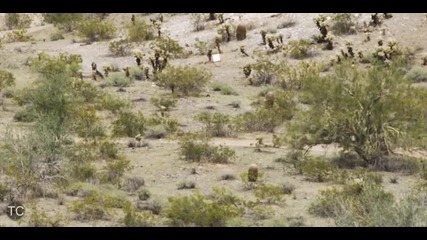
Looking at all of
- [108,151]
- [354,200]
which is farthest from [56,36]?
[354,200]

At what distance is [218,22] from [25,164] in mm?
21324

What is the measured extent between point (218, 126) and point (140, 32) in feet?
48.1

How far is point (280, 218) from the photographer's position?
14172 mm

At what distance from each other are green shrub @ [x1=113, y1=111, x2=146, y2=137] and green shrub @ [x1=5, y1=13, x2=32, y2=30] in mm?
21832

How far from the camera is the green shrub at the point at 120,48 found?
113ft

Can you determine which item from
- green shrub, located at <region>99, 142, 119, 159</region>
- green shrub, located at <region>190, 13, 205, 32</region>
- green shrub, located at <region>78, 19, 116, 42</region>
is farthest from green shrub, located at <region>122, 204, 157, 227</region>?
green shrub, located at <region>78, 19, 116, 42</region>

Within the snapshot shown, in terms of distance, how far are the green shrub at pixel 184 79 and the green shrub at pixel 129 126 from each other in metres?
4.95

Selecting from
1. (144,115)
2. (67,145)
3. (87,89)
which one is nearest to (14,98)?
(87,89)

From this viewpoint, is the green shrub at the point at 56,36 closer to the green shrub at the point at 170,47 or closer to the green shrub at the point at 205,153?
the green shrub at the point at 170,47

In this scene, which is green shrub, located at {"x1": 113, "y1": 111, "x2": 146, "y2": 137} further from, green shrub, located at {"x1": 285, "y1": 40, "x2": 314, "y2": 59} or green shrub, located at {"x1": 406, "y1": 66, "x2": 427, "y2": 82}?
green shrub, located at {"x1": 285, "y1": 40, "x2": 314, "y2": 59}

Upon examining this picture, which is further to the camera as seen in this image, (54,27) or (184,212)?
(54,27)

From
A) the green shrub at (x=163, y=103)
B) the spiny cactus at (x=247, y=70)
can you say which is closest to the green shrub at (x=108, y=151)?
the green shrub at (x=163, y=103)

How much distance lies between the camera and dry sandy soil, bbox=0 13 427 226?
1625 centimetres
